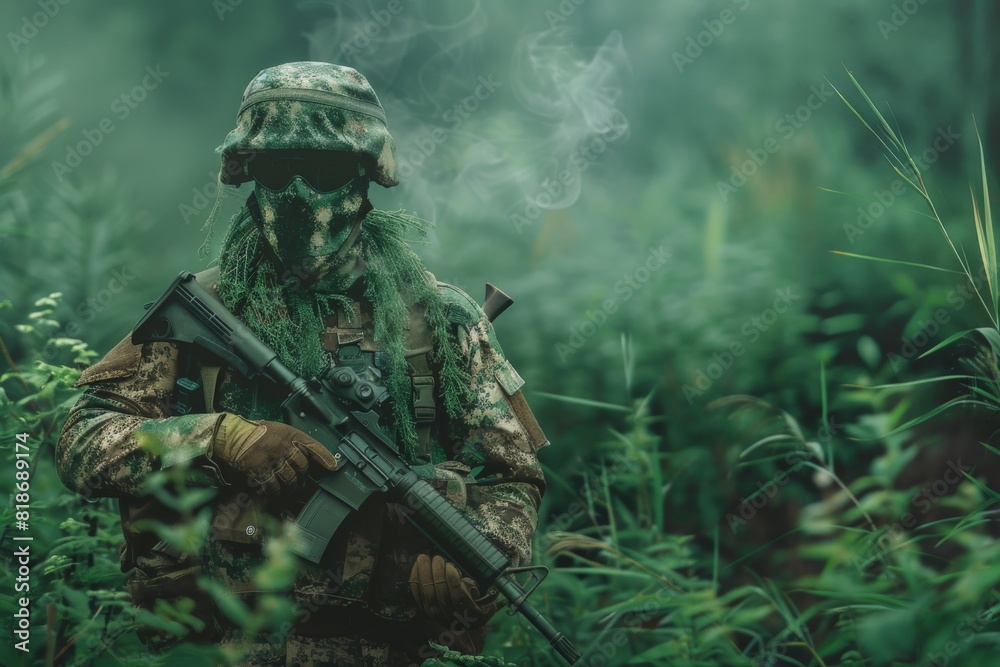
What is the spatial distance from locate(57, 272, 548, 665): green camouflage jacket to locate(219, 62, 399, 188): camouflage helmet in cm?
37

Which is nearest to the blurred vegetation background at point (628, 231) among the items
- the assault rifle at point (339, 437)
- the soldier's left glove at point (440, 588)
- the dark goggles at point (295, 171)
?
the dark goggles at point (295, 171)

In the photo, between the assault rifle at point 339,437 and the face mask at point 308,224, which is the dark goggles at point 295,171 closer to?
the face mask at point 308,224

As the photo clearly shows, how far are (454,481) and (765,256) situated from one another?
2.25 meters

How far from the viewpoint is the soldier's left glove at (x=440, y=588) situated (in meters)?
2.06

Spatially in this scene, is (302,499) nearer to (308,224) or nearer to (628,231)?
(308,224)

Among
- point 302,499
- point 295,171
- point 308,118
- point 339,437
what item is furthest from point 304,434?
point 308,118

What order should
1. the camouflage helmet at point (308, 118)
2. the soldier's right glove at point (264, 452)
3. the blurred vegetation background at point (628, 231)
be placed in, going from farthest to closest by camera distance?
the blurred vegetation background at point (628, 231) < the camouflage helmet at point (308, 118) < the soldier's right glove at point (264, 452)

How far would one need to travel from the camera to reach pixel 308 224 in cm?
A: 217

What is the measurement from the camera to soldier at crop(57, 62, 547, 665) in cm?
204

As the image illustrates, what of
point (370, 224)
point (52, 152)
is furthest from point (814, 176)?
point (52, 152)

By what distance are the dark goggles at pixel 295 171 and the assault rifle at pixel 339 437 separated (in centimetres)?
31

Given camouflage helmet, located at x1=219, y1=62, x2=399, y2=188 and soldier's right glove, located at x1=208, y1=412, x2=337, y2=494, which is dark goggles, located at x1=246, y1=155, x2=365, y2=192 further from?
soldier's right glove, located at x1=208, y1=412, x2=337, y2=494

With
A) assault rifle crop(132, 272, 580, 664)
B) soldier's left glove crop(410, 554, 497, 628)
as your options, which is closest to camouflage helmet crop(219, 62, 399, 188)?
assault rifle crop(132, 272, 580, 664)

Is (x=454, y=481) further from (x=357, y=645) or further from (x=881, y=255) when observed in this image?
(x=881, y=255)
